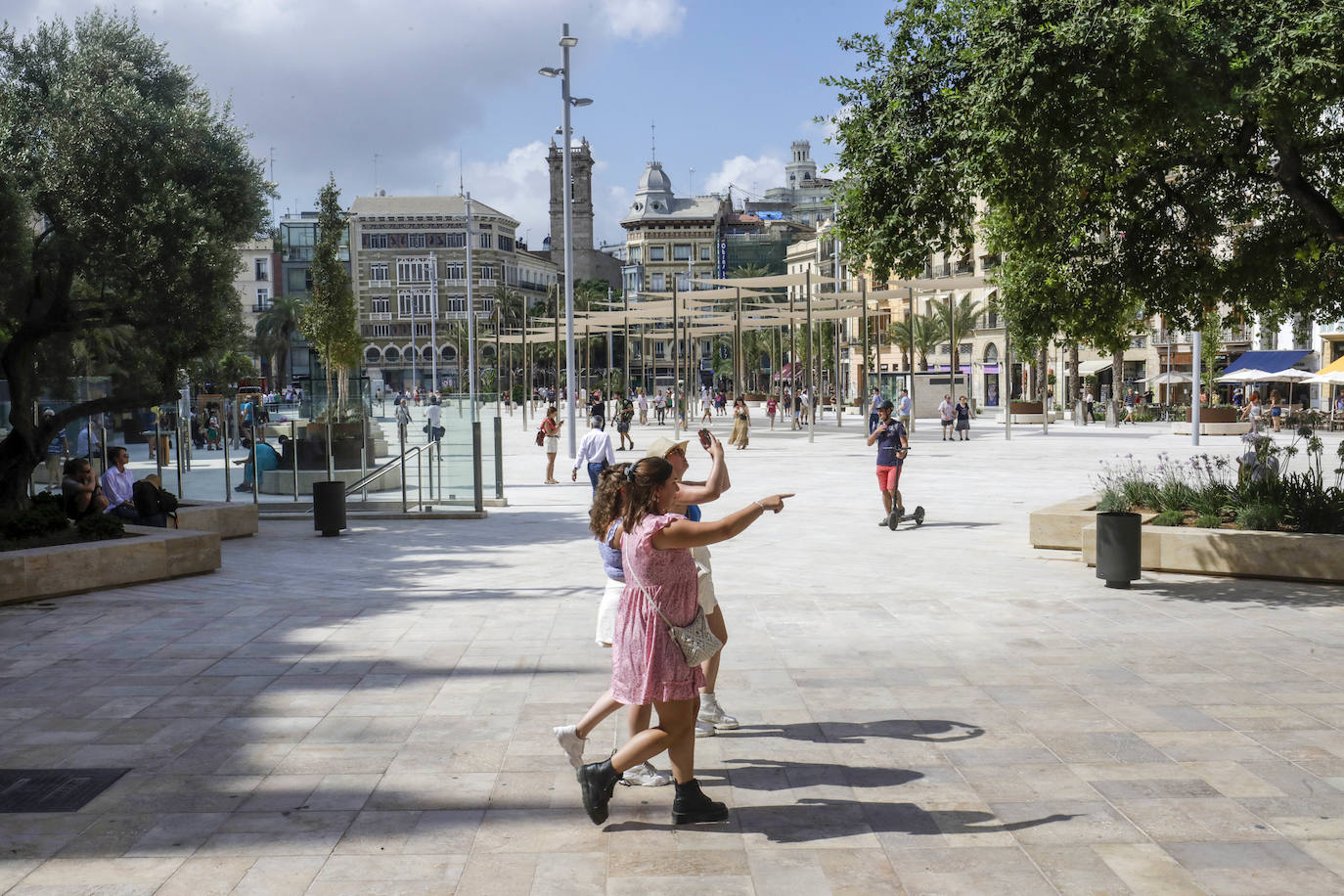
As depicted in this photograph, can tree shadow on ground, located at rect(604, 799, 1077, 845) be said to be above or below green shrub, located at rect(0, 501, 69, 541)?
below

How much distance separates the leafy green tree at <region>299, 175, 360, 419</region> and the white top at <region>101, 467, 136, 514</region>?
26808 millimetres

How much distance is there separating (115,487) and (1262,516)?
37.7 feet

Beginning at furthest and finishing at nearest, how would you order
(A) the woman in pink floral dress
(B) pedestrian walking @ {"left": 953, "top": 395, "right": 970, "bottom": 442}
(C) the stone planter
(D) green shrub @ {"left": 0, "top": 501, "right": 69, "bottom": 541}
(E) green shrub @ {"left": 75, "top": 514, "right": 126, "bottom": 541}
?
(B) pedestrian walking @ {"left": 953, "top": 395, "right": 970, "bottom": 442}
(E) green shrub @ {"left": 75, "top": 514, "right": 126, "bottom": 541}
(D) green shrub @ {"left": 0, "top": 501, "right": 69, "bottom": 541}
(C) the stone planter
(A) the woman in pink floral dress

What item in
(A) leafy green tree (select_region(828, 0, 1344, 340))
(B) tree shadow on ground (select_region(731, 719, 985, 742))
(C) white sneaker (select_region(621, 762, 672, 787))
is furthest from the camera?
(A) leafy green tree (select_region(828, 0, 1344, 340))

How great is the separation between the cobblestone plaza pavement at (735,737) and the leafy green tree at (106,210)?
330 cm

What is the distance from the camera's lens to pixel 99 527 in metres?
11.7

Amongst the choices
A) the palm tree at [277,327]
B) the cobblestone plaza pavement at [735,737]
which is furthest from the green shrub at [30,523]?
the palm tree at [277,327]

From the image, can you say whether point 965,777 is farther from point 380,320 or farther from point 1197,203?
point 380,320

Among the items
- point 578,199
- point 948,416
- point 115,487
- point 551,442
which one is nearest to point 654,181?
point 578,199

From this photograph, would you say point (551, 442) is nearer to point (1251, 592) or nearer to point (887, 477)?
point (887, 477)

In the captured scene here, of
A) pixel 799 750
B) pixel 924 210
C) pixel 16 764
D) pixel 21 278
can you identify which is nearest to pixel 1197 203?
pixel 924 210

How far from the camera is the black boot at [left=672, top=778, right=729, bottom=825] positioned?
16.4ft

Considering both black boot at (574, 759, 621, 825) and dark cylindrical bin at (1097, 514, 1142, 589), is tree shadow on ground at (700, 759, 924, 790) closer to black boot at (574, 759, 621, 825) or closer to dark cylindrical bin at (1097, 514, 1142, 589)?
black boot at (574, 759, 621, 825)

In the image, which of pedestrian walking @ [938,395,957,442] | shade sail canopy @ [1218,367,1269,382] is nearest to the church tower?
shade sail canopy @ [1218,367,1269,382]
